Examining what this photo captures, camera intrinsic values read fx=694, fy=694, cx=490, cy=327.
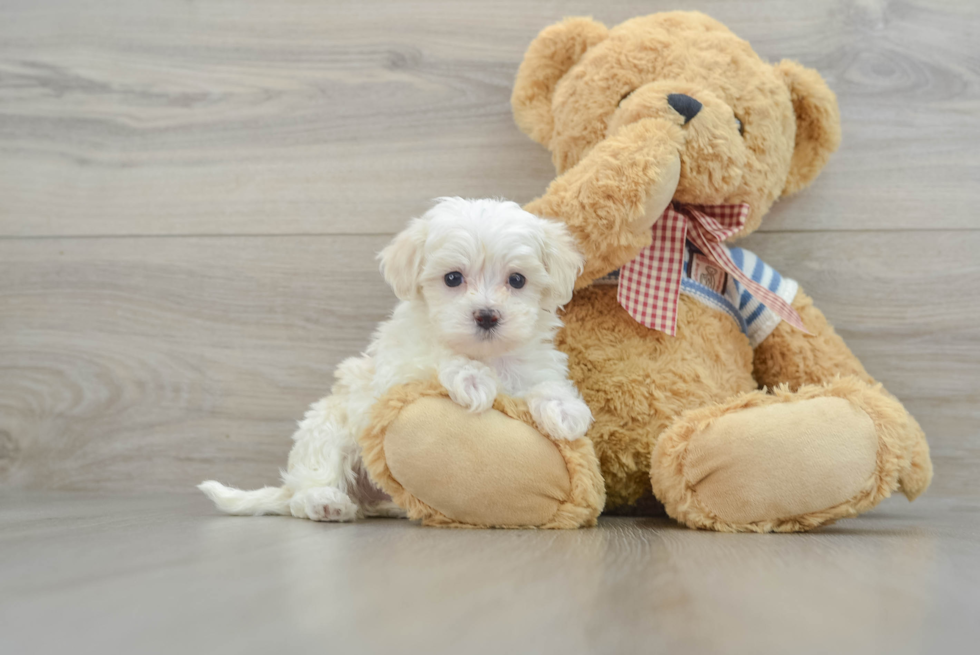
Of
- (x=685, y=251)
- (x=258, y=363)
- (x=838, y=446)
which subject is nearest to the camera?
(x=838, y=446)

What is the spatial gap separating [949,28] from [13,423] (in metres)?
1.94

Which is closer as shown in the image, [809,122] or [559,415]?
[559,415]

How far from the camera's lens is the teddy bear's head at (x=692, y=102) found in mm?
969

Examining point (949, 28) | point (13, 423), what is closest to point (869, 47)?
point (949, 28)

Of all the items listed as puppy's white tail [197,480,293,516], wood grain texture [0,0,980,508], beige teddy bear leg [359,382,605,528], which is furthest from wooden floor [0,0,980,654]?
beige teddy bear leg [359,382,605,528]

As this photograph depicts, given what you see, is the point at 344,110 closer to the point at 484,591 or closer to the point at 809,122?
the point at 809,122

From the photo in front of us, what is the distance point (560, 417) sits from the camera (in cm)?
85

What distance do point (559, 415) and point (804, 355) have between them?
19.1 inches

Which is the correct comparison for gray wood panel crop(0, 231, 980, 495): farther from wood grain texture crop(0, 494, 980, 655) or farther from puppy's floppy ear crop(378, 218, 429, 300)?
wood grain texture crop(0, 494, 980, 655)

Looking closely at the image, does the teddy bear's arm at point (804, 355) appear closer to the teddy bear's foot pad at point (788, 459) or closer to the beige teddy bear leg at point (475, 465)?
the teddy bear's foot pad at point (788, 459)

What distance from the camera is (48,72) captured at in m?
1.41

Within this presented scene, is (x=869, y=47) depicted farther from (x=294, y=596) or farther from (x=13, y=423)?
(x=13, y=423)

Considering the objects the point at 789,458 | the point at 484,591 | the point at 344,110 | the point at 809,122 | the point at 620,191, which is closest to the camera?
the point at 484,591

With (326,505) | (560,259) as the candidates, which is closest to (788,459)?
(560,259)
